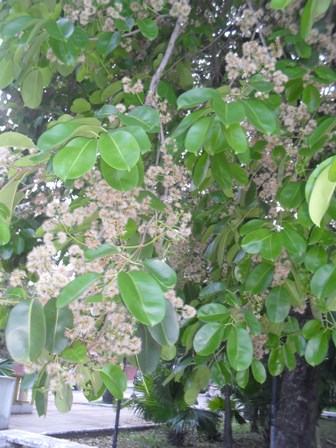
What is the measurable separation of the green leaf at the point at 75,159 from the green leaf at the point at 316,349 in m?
0.91

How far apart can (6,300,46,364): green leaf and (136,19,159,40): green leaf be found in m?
1.01

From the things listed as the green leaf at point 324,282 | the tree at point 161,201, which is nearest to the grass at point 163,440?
the tree at point 161,201

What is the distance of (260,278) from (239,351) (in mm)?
282

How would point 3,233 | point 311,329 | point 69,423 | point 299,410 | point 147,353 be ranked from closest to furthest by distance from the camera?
point 3,233 → point 147,353 → point 311,329 → point 299,410 → point 69,423

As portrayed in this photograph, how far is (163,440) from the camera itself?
6.25 m

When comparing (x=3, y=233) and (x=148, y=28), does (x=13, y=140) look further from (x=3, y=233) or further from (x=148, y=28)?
(x=148, y=28)

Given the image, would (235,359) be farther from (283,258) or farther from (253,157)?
(253,157)

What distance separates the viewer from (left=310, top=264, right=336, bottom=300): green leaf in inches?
48.2

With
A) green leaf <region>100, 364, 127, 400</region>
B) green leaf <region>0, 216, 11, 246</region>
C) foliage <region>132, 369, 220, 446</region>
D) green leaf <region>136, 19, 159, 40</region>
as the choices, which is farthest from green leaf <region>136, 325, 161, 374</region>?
foliage <region>132, 369, 220, 446</region>

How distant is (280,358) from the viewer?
1.75 metres

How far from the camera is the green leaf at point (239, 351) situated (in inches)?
49.7

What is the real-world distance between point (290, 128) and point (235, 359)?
70 cm

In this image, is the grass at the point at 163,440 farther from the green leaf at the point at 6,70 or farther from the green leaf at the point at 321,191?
the green leaf at the point at 321,191

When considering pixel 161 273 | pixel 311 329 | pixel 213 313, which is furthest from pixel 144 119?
pixel 311 329
